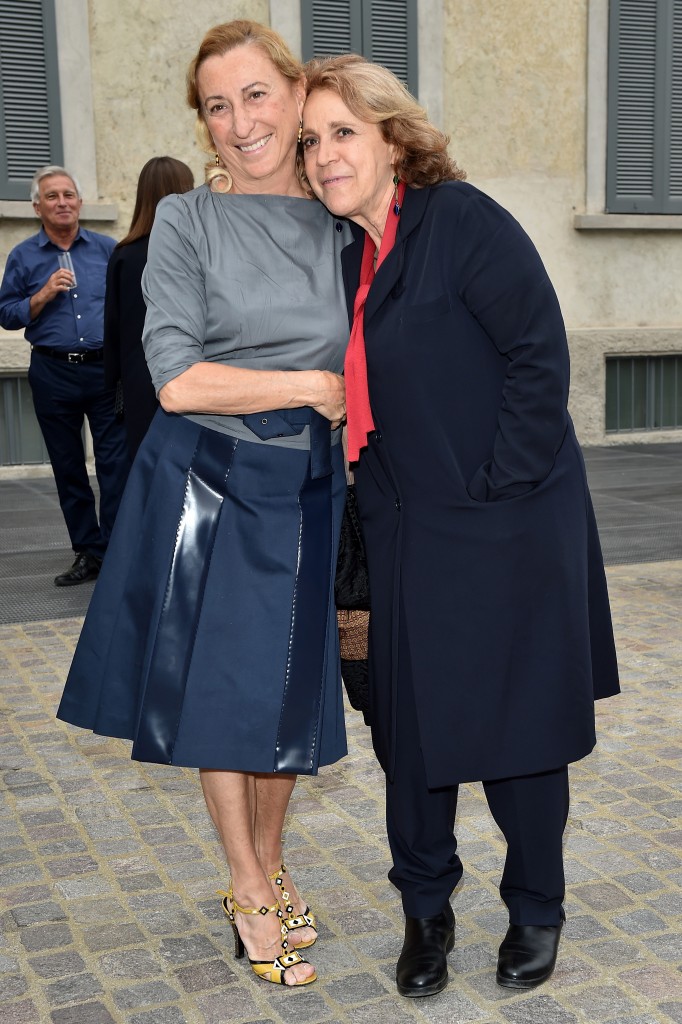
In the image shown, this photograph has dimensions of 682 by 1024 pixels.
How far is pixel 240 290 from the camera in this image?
8.51 ft

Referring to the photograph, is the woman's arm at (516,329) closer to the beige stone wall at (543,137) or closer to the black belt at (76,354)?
the black belt at (76,354)

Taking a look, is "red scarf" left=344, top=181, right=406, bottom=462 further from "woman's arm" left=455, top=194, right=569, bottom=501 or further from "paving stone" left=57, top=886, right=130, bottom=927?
"paving stone" left=57, top=886, right=130, bottom=927

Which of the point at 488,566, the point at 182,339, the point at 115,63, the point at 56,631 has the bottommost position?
the point at 56,631

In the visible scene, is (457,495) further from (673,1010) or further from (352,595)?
(673,1010)

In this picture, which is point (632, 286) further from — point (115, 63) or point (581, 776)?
point (581, 776)

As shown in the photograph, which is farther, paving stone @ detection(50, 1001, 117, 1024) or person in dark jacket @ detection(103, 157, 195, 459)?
person in dark jacket @ detection(103, 157, 195, 459)

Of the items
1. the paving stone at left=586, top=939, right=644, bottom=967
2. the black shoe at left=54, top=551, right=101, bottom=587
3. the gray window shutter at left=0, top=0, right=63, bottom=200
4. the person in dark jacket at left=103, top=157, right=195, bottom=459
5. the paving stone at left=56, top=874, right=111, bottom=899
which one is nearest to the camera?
the paving stone at left=586, top=939, right=644, bottom=967

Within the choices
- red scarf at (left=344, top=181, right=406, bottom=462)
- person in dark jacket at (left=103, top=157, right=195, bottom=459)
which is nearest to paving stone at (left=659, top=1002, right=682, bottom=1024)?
red scarf at (left=344, top=181, right=406, bottom=462)

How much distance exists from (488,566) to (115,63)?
9.25m

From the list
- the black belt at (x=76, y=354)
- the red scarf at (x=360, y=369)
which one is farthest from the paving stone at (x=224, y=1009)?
the black belt at (x=76, y=354)

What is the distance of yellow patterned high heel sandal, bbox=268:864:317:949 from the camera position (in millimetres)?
2910

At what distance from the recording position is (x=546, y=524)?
8.45 feet

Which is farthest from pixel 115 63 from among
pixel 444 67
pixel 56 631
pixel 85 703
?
pixel 85 703

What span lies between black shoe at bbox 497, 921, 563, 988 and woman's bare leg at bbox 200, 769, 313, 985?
43 centimetres
